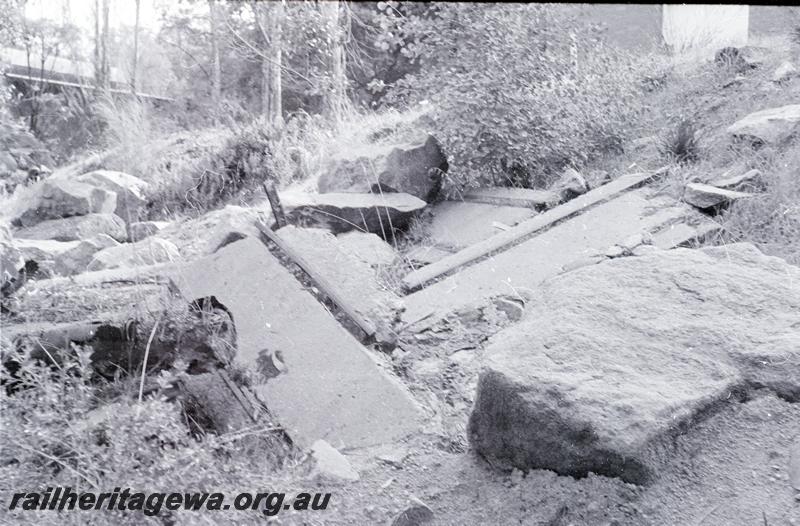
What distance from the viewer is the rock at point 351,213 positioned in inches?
229

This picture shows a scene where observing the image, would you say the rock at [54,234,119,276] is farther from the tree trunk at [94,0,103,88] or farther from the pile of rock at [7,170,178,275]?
the tree trunk at [94,0,103,88]

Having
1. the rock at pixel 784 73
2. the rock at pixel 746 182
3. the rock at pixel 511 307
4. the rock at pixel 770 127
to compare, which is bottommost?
the rock at pixel 511 307

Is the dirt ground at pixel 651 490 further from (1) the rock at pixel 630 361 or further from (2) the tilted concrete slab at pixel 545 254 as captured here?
(2) the tilted concrete slab at pixel 545 254

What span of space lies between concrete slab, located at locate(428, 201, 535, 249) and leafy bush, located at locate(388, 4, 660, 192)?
41 cm

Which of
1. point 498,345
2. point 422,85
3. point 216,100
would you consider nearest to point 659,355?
point 498,345

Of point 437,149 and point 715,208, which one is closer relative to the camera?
point 715,208

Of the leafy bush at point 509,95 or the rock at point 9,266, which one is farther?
the leafy bush at point 509,95

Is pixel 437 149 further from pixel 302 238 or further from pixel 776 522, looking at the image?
pixel 776 522

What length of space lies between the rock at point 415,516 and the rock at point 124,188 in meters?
8.50

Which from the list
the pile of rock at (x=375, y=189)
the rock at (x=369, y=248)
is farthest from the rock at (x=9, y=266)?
the pile of rock at (x=375, y=189)

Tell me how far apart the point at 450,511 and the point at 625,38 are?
15505 millimetres

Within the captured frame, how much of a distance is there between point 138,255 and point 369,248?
6.00 ft

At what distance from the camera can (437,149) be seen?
6.45 metres

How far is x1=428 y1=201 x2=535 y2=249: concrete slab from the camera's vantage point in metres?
5.48
